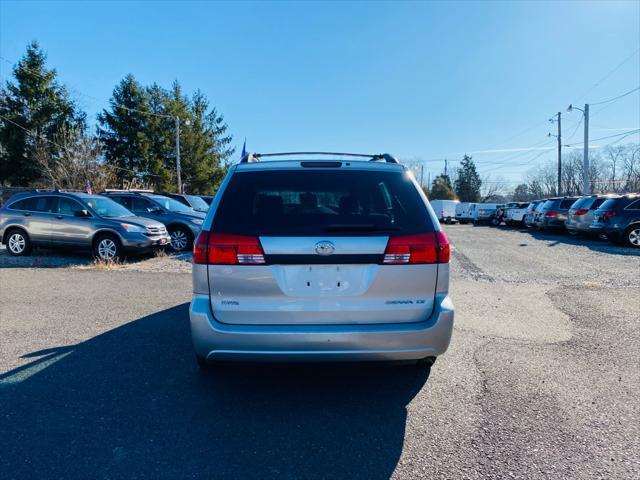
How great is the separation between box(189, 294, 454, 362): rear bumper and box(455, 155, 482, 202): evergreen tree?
90.4m

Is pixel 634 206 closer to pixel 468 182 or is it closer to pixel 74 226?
pixel 74 226

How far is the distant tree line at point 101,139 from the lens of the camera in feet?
107

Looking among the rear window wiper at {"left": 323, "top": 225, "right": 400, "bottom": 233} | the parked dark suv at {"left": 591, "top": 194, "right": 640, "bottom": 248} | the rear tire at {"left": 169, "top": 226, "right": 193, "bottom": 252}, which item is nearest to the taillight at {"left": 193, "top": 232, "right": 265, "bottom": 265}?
the rear window wiper at {"left": 323, "top": 225, "right": 400, "bottom": 233}

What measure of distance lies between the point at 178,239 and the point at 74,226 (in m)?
2.88

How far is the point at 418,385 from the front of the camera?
3639 millimetres

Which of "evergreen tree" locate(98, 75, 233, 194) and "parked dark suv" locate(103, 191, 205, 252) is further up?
"evergreen tree" locate(98, 75, 233, 194)

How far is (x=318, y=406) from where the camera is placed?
10.8 ft

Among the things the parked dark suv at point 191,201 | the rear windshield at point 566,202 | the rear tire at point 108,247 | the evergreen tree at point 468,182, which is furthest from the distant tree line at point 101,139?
the evergreen tree at point 468,182

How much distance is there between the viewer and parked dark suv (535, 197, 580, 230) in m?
20.0

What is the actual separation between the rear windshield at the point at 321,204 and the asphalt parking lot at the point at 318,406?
108 cm

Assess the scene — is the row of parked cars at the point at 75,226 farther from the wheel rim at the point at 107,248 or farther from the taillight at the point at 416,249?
the taillight at the point at 416,249

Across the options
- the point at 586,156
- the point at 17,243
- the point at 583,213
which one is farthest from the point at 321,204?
the point at 586,156

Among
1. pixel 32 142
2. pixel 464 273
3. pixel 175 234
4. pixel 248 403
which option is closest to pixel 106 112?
pixel 32 142

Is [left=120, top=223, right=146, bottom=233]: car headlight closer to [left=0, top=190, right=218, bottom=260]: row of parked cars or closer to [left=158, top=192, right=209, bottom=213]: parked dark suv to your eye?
[left=0, top=190, right=218, bottom=260]: row of parked cars
